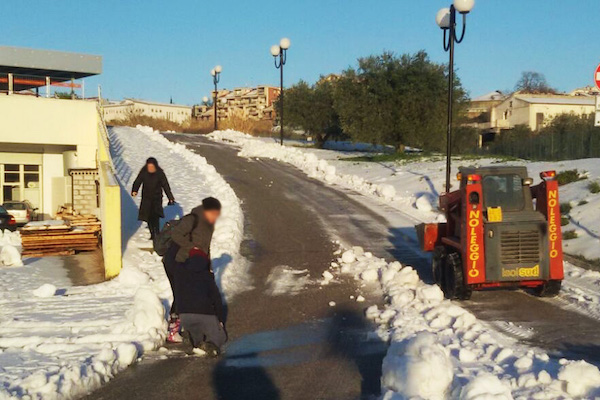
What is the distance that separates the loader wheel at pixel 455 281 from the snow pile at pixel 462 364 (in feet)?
2.73

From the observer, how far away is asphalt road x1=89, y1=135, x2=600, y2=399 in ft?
20.3

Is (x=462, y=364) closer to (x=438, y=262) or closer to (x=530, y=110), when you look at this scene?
(x=438, y=262)

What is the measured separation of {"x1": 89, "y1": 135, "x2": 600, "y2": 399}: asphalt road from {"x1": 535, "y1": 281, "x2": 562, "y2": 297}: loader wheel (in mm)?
138

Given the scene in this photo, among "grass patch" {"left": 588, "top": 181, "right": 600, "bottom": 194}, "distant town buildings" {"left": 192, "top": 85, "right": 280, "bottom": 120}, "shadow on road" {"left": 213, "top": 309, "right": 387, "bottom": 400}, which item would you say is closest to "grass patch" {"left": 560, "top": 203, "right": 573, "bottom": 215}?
"grass patch" {"left": 588, "top": 181, "right": 600, "bottom": 194}

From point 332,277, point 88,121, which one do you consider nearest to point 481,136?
point 88,121

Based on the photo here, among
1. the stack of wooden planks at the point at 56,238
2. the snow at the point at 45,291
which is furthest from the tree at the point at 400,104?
the snow at the point at 45,291

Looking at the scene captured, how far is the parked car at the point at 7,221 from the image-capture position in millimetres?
21938

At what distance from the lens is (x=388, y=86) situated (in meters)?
33.2

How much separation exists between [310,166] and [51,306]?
19322mm

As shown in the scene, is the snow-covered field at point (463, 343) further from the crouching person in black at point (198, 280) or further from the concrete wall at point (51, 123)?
the concrete wall at point (51, 123)

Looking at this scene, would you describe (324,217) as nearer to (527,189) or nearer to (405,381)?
(527,189)

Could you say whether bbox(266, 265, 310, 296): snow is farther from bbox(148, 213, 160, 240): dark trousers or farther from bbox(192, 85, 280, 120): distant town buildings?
bbox(192, 85, 280, 120): distant town buildings

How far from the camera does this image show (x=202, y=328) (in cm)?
728

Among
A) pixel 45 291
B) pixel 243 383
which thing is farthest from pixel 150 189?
pixel 243 383
